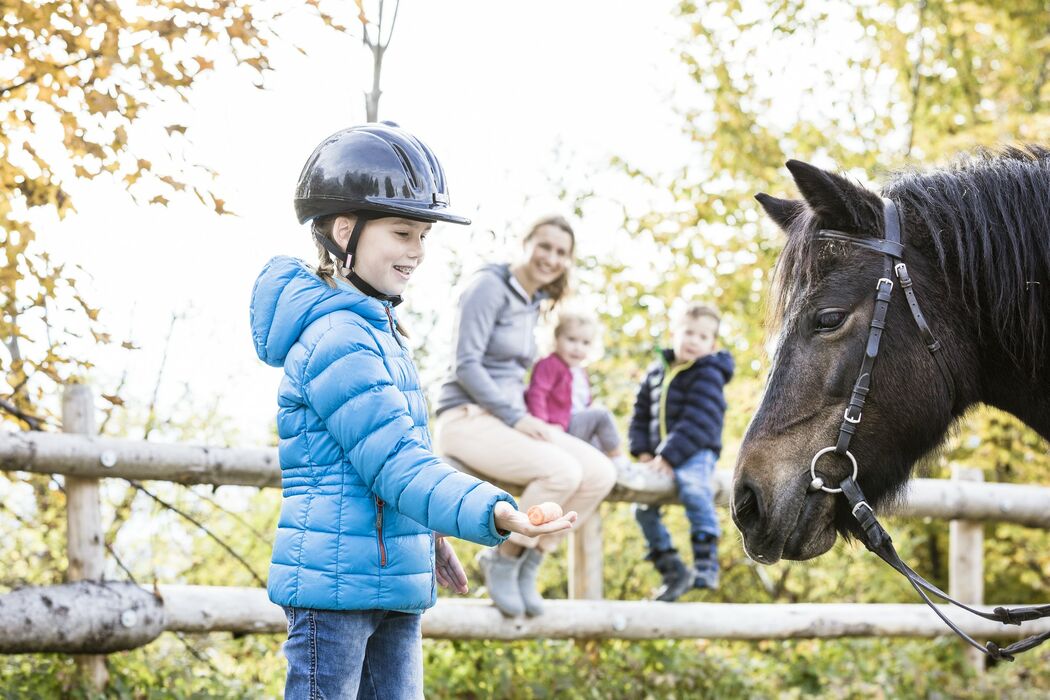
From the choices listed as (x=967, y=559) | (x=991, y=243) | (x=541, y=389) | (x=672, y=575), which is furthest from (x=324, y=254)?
(x=967, y=559)

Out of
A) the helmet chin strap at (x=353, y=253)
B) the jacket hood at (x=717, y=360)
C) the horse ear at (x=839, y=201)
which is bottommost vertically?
the helmet chin strap at (x=353, y=253)

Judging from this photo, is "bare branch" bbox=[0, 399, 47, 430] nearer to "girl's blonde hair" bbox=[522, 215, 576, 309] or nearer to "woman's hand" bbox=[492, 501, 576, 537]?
"girl's blonde hair" bbox=[522, 215, 576, 309]

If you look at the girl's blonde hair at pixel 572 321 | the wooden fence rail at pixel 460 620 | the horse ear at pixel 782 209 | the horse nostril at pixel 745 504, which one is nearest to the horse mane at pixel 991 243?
the horse ear at pixel 782 209

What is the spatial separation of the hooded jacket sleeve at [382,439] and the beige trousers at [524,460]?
2188 mm

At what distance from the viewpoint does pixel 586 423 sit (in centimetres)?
526

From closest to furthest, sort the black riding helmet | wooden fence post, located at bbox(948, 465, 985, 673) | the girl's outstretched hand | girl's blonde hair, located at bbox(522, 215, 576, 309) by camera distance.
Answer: the black riding helmet → the girl's outstretched hand → girl's blonde hair, located at bbox(522, 215, 576, 309) → wooden fence post, located at bbox(948, 465, 985, 673)

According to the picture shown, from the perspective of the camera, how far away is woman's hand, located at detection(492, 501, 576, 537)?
6.30ft

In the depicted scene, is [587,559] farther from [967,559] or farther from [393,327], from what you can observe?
[393,327]

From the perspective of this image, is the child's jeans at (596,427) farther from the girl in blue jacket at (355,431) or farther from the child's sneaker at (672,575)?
the girl in blue jacket at (355,431)

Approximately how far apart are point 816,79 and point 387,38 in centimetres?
455

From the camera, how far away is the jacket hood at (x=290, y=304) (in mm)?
2395

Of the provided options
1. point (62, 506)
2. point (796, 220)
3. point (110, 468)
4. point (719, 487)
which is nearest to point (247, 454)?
point (110, 468)

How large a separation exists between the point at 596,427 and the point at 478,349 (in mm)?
995

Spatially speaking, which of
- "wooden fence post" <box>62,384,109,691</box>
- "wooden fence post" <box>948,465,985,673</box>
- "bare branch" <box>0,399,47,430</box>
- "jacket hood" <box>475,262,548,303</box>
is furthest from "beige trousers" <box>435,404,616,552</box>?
"wooden fence post" <box>948,465,985,673</box>
